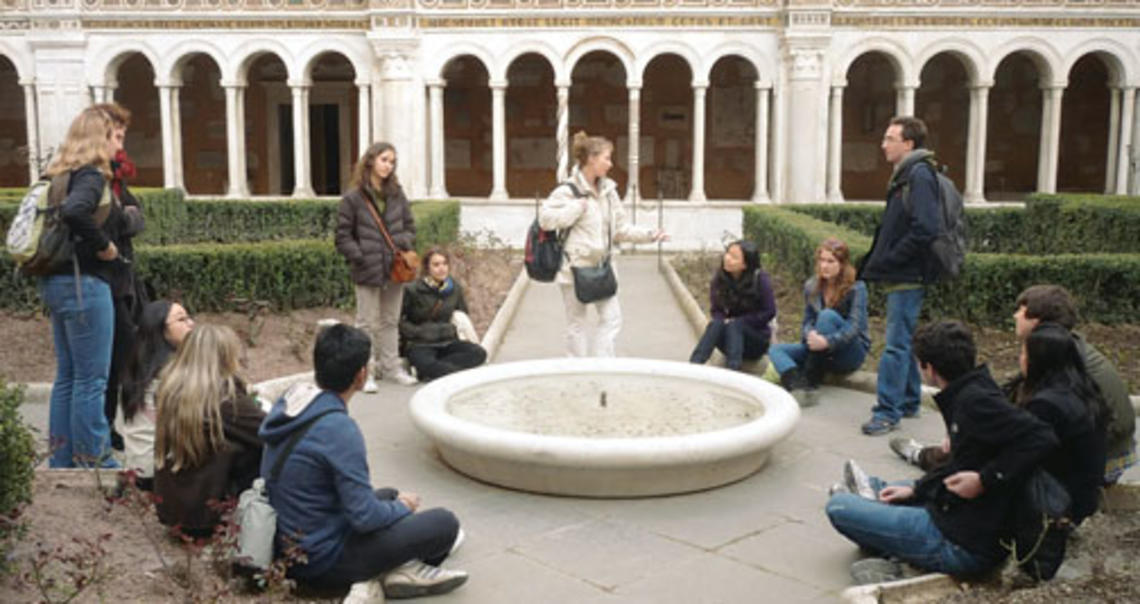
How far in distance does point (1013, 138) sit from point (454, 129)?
12.0m

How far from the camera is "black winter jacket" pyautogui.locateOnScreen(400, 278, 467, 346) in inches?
341

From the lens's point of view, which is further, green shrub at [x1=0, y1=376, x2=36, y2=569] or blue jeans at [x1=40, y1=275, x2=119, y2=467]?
blue jeans at [x1=40, y1=275, x2=119, y2=467]

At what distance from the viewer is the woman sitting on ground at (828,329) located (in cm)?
794

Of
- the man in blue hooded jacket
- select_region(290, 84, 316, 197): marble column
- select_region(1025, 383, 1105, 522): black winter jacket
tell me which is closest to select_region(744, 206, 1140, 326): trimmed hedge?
select_region(1025, 383, 1105, 522): black winter jacket

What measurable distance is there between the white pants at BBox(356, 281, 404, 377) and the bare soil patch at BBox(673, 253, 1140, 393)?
140 inches

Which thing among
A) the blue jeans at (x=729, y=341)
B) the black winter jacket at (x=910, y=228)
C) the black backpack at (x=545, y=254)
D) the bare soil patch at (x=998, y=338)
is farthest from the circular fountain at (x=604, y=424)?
the bare soil patch at (x=998, y=338)

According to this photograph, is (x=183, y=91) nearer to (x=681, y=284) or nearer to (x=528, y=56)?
(x=528, y=56)

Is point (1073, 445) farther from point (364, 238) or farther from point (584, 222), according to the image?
point (364, 238)

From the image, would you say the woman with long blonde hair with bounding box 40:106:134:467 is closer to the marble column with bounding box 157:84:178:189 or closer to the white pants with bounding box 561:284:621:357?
the white pants with bounding box 561:284:621:357

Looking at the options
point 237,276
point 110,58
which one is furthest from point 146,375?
point 110,58

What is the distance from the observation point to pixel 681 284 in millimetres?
13578

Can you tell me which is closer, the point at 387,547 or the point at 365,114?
the point at 387,547

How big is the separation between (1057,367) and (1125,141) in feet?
57.5

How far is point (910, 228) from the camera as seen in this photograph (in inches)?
276
